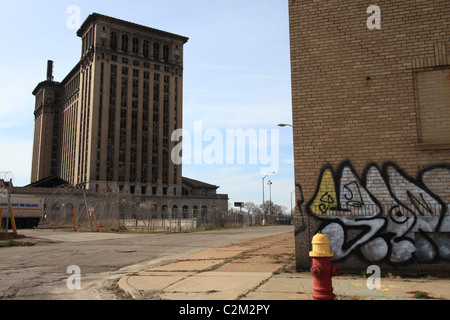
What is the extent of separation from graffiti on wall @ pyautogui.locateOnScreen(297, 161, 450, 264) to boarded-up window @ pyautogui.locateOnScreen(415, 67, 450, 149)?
632 mm

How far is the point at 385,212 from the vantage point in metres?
7.75

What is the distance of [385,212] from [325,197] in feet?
3.94

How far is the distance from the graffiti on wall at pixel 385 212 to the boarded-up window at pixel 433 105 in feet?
2.07

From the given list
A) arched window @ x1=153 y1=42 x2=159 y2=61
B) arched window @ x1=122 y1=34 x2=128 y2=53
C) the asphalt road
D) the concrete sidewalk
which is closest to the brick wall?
the concrete sidewalk

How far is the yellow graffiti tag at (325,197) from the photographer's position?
8055 millimetres

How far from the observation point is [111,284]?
7.56 m

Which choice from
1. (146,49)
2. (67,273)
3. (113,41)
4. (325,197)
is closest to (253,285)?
(325,197)

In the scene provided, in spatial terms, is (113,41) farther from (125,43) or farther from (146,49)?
(146,49)

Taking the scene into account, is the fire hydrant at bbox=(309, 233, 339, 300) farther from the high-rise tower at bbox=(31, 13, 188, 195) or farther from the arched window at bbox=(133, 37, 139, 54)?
the arched window at bbox=(133, 37, 139, 54)

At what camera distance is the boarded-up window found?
25.4ft

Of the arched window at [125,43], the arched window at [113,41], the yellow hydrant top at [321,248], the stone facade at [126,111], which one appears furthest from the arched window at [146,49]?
the yellow hydrant top at [321,248]

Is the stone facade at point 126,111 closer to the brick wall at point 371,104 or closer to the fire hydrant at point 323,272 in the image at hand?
the brick wall at point 371,104
